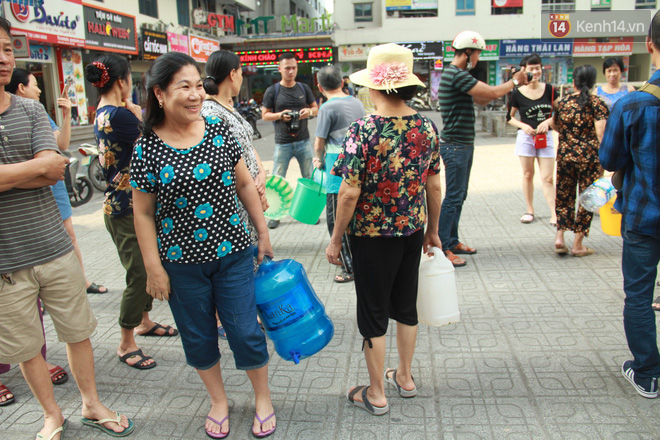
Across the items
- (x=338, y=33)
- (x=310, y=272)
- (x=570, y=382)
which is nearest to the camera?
(x=570, y=382)

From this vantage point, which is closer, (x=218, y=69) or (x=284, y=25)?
(x=218, y=69)

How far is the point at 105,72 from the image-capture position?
10.6ft

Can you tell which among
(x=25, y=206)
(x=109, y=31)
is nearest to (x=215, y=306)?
(x=25, y=206)

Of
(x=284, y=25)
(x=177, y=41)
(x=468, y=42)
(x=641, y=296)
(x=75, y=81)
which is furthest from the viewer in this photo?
(x=284, y=25)

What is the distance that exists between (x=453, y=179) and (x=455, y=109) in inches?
25.5

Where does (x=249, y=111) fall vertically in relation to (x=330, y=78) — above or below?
above

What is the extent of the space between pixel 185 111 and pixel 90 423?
1.72 meters

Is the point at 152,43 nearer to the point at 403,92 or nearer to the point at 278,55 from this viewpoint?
the point at 278,55

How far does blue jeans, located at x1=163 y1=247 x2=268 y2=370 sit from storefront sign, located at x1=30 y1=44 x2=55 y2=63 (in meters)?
16.3

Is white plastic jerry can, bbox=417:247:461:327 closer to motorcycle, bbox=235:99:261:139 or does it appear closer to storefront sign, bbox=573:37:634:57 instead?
motorcycle, bbox=235:99:261:139

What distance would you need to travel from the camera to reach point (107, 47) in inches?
766

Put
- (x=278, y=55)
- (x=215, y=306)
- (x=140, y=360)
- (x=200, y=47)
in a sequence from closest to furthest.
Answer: (x=215, y=306) → (x=140, y=360) → (x=200, y=47) → (x=278, y=55)

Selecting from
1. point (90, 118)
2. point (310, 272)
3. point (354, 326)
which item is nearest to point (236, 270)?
point (354, 326)

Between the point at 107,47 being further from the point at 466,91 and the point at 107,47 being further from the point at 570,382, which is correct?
the point at 570,382
